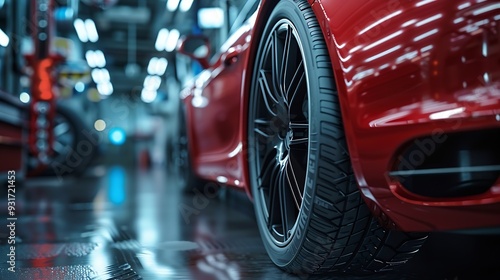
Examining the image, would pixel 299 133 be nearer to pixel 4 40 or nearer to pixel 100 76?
pixel 4 40

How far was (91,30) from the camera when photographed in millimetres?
15117

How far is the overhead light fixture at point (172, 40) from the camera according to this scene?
46.2 ft

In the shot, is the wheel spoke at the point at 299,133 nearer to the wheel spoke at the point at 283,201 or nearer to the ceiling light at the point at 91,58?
the wheel spoke at the point at 283,201

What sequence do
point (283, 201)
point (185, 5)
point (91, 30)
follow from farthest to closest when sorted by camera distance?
1. point (91, 30)
2. point (185, 5)
3. point (283, 201)

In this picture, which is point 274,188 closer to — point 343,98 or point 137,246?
point 343,98

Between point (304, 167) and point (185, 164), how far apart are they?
2.77 metres

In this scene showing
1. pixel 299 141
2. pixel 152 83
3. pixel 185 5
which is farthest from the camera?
pixel 152 83

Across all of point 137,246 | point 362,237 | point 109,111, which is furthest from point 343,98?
point 109,111

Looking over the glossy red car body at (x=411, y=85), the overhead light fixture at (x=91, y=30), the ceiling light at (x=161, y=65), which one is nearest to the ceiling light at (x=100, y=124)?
the ceiling light at (x=161, y=65)

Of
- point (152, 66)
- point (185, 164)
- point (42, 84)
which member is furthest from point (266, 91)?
point (152, 66)

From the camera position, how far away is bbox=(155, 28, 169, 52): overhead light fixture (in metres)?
15.1

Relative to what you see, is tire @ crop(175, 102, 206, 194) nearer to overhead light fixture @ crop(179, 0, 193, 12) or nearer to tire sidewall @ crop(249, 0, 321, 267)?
tire sidewall @ crop(249, 0, 321, 267)

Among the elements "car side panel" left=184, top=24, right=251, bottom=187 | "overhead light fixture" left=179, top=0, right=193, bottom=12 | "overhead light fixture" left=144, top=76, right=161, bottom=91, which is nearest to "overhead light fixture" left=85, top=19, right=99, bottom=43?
"overhead light fixture" left=179, top=0, right=193, bottom=12

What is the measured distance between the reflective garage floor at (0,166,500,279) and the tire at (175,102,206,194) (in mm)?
816
